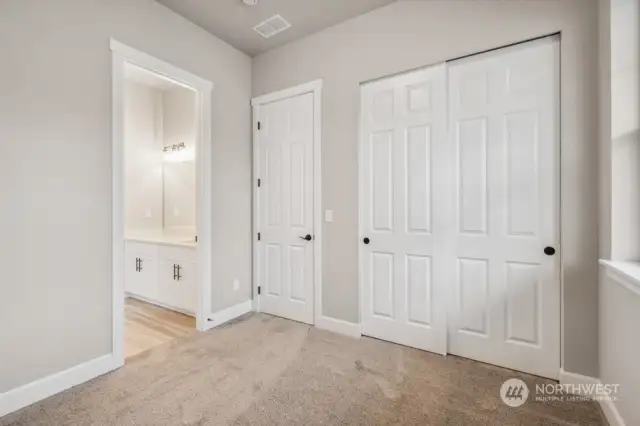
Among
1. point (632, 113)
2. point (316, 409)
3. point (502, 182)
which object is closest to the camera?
point (632, 113)

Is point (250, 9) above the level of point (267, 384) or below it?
above

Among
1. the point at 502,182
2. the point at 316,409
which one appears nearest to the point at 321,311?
the point at 316,409

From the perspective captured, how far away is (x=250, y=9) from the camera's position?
2754 millimetres

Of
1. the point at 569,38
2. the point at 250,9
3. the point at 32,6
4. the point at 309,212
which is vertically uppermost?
the point at 250,9

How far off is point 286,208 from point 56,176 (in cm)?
192

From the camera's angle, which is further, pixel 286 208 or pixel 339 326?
pixel 286 208

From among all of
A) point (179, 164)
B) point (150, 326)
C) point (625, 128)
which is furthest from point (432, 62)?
point (150, 326)

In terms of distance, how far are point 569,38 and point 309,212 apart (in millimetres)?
2377

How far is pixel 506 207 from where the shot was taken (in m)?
2.29

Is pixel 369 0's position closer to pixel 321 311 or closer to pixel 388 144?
pixel 388 144

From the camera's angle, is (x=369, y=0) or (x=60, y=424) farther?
(x=369, y=0)

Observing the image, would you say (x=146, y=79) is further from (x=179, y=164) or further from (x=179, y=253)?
(x=179, y=253)

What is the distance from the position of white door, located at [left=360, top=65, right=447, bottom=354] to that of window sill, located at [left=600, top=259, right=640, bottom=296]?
1.03 metres
